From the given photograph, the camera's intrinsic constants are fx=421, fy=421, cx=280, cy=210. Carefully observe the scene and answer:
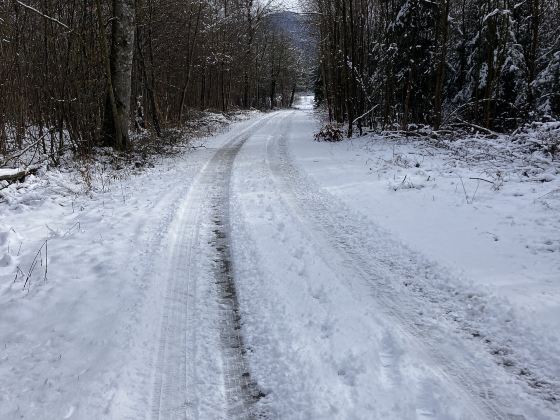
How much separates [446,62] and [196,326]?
1965 cm

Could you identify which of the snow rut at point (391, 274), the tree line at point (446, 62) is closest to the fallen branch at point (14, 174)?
the snow rut at point (391, 274)

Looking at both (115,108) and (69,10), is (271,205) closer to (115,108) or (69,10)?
(115,108)

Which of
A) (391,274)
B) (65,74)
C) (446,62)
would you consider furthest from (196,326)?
(446,62)

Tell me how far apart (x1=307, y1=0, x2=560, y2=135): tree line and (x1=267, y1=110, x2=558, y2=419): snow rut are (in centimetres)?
956

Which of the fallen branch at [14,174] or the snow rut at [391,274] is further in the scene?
the fallen branch at [14,174]

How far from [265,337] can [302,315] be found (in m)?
0.47

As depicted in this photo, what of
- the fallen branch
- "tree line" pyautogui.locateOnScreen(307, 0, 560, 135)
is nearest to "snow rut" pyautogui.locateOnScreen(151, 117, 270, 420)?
the fallen branch

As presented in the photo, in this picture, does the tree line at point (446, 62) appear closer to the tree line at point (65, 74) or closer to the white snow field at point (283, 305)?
the tree line at point (65, 74)

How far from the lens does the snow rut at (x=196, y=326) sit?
9.23 ft

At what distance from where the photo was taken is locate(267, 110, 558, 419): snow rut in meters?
2.75

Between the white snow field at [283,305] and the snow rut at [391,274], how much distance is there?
0.02 metres

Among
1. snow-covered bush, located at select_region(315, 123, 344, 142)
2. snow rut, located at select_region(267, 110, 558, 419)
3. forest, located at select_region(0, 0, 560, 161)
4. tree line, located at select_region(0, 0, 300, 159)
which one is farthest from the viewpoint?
snow-covered bush, located at select_region(315, 123, 344, 142)

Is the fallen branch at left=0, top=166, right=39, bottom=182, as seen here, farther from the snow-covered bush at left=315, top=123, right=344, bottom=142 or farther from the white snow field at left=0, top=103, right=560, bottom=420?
the snow-covered bush at left=315, top=123, right=344, bottom=142

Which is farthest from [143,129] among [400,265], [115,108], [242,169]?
[400,265]
